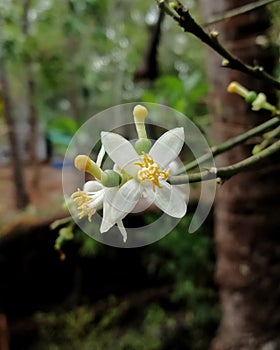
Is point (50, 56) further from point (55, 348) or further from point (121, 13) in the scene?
point (55, 348)

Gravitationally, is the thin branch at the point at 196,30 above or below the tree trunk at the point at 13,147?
below

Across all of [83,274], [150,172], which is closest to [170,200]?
[150,172]

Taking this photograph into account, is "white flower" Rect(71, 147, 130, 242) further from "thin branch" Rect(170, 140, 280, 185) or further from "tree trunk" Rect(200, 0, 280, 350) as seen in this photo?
"tree trunk" Rect(200, 0, 280, 350)

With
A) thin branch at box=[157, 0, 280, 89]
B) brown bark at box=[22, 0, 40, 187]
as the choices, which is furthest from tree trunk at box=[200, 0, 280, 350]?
brown bark at box=[22, 0, 40, 187]

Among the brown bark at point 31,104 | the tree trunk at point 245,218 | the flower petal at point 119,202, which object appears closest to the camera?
the flower petal at point 119,202

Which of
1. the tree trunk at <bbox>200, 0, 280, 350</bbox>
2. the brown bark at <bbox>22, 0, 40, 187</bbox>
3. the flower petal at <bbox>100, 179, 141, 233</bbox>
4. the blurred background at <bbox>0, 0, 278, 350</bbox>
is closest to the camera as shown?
the flower petal at <bbox>100, 179, 141, 233</bbox>

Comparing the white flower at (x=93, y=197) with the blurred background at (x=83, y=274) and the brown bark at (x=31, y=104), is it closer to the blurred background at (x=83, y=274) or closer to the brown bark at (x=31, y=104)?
the blurred background at (x=83, y=274)

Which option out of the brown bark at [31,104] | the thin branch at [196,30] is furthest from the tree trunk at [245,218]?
the brown bark at [31,104]
